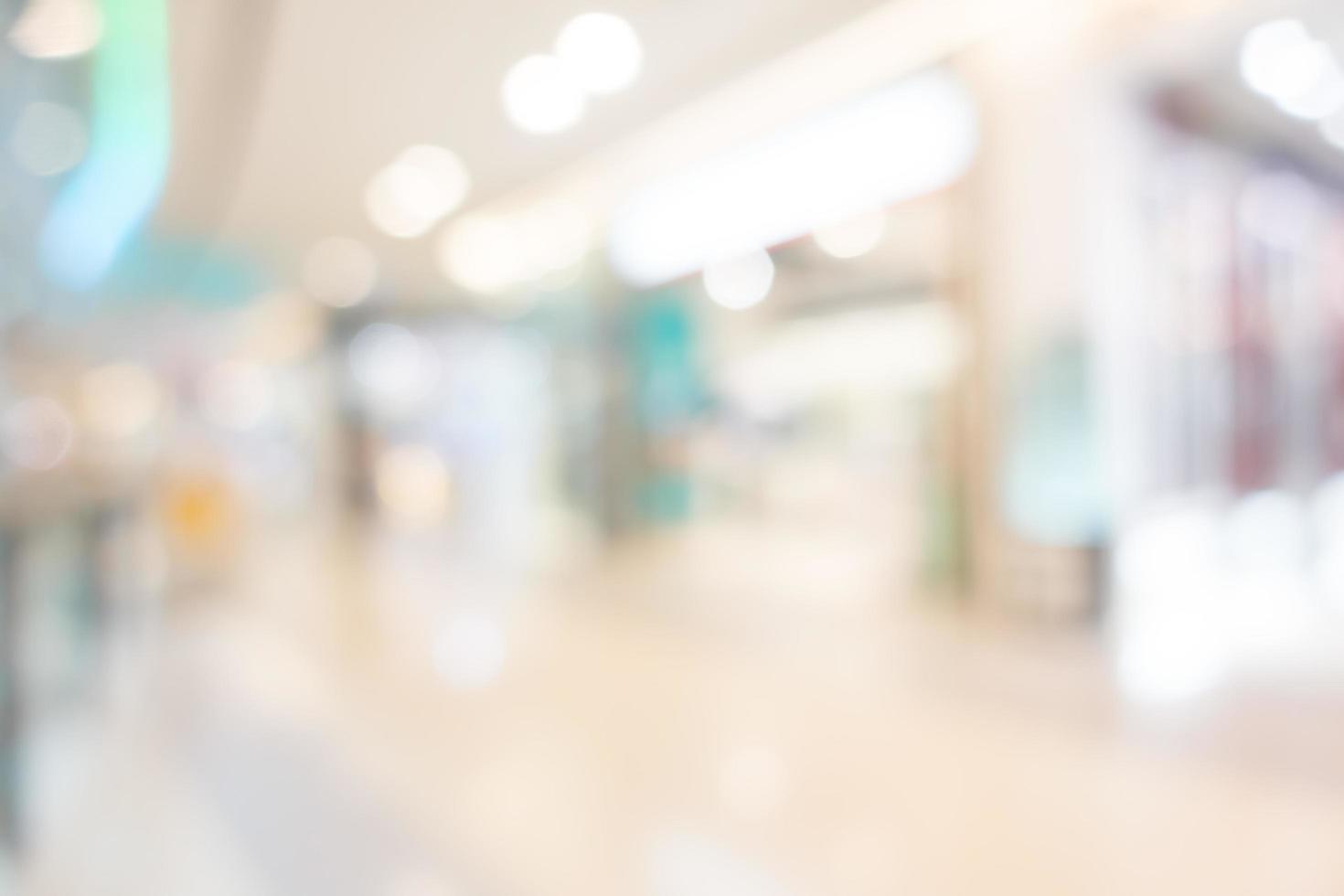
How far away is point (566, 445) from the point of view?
23.7 feet

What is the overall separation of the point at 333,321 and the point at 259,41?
7021 millimetres

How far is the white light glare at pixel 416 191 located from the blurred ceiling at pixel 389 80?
0.27 feet

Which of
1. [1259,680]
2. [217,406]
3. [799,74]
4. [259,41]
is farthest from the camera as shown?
[217,406]

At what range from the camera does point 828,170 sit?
3.41 meters

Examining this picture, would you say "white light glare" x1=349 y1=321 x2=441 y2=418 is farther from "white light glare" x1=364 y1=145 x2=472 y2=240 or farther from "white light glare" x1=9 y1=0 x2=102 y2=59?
"white light glare" x1=9 y1=0 x2=102 y2=59

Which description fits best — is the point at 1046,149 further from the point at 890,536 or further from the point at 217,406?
the point at 217,406

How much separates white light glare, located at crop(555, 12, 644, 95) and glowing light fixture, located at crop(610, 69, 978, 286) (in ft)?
7.07

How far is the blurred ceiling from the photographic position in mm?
1155

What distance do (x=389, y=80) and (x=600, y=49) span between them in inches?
32.3

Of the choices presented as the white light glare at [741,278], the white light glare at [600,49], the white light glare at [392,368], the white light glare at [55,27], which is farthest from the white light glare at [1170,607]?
the white light glare at [392,368]

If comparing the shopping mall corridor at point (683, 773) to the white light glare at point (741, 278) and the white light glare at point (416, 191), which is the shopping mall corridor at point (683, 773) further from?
the white light glare at point (741, 278)

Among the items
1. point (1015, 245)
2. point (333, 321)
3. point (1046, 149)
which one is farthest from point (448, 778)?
point (333, 321)

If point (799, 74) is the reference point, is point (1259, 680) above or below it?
below

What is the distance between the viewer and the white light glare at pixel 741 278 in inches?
185
